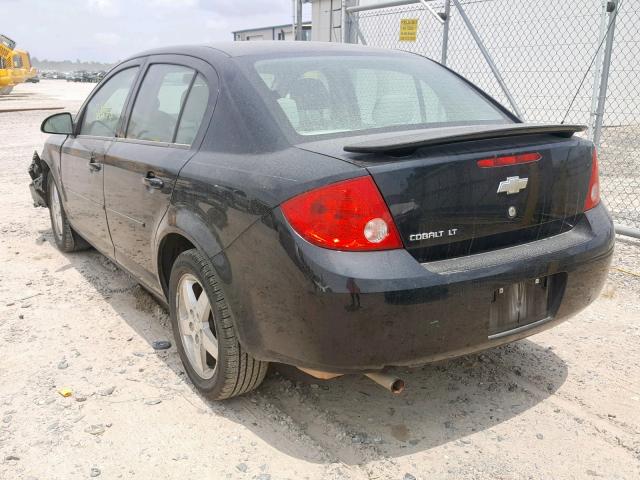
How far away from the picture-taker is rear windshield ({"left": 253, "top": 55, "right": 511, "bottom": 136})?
2668 millimetres

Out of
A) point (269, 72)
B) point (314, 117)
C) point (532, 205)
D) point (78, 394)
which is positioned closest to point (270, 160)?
point (314, 117)

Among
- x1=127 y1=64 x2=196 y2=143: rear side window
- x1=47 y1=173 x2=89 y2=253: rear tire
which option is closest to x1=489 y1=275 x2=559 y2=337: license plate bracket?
x1=127 y1=64 x2=196 y2=143: rear side window

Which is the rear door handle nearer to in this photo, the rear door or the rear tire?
the rear door

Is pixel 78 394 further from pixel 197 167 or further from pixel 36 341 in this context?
pixel 197 167

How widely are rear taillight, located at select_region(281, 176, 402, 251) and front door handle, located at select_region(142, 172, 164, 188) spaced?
1160mm

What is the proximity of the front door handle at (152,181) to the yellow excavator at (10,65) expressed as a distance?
3188 cm

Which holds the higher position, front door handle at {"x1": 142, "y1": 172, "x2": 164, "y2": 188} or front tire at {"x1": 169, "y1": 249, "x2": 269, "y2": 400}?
front door handle at {"x1": 142, "y1": 172, "x2": 164, "y2": 188}

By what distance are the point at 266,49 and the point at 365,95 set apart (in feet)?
2.00

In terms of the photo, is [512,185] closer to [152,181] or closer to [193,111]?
[193,111]

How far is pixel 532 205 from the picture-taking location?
8.07 ft

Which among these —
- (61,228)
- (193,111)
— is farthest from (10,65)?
(193,111)

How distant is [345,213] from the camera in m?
2.13

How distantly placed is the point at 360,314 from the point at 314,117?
3.24 feet

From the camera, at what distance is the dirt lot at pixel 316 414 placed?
242 cm
